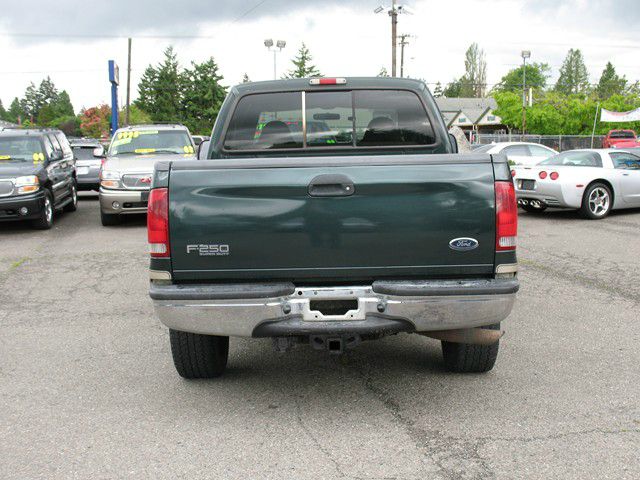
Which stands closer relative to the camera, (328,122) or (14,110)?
(328,122)

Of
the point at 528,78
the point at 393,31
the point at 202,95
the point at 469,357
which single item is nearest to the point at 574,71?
the point at 528,78

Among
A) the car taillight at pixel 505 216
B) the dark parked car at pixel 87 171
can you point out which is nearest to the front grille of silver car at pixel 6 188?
the dark parked car at pixel 87 171

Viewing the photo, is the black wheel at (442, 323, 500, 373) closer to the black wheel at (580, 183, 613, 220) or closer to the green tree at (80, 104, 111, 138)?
the black wheel at (580, 183, 613, 220)

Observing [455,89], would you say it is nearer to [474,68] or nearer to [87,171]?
[474,68]

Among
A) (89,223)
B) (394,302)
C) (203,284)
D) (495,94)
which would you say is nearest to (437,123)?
(394,302)

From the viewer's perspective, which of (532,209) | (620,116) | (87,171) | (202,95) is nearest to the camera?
(532,209)

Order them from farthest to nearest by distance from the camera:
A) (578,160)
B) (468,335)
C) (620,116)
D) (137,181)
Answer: (620,116) < (578,160) < (137,181) < (468,335)

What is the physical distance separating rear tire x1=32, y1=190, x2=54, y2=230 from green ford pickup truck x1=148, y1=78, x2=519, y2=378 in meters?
9.86

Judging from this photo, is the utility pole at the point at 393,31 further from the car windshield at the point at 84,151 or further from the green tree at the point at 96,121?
the green tree at the point at 96,121

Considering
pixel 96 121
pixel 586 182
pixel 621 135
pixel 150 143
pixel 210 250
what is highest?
pixel 96 121

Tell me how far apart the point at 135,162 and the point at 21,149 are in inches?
92.2

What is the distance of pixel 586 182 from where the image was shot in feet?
43.5

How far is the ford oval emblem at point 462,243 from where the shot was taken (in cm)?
384

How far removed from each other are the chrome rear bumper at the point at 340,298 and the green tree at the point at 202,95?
8131 cm
